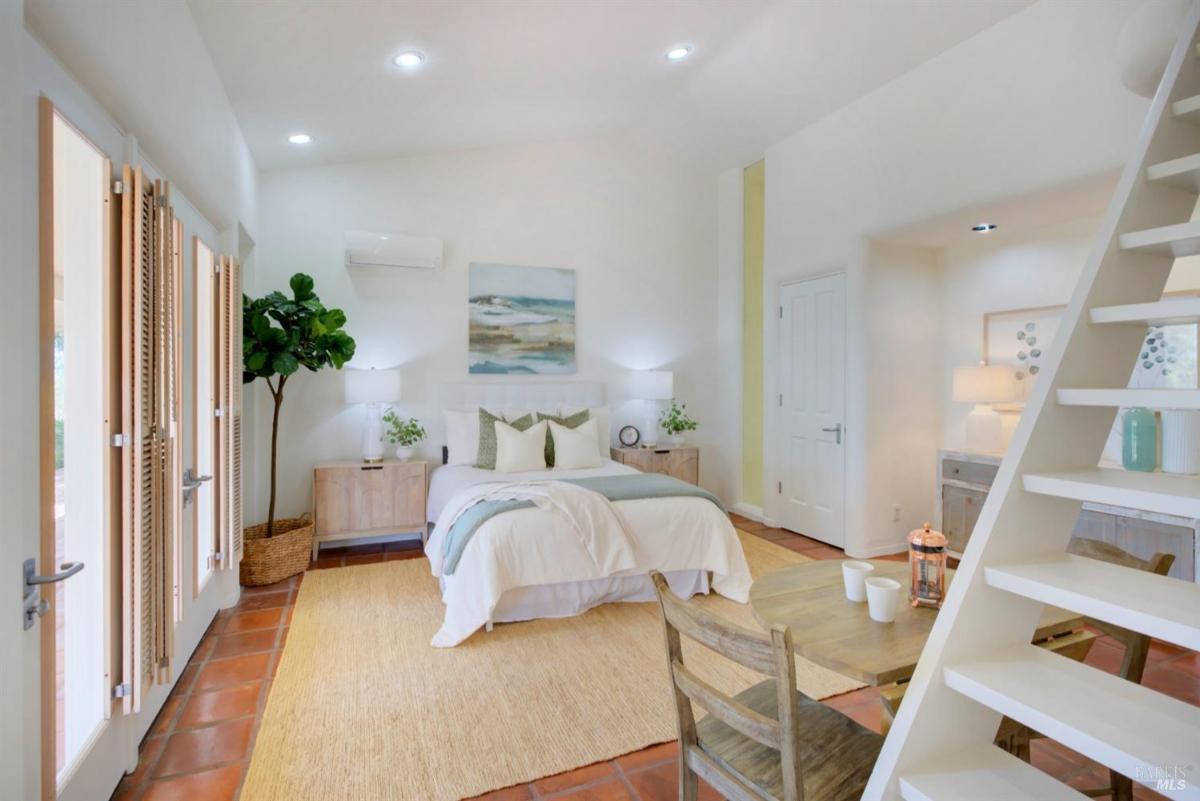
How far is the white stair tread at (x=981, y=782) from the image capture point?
101cm

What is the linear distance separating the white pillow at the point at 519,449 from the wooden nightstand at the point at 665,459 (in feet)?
3.12

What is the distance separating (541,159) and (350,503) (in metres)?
3.39

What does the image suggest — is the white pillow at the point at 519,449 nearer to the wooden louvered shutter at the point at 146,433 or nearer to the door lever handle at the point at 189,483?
the door lever handle at the point at 189,483

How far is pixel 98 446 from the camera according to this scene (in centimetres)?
186

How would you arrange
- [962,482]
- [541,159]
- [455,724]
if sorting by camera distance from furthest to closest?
[541,159] < [962,482] < [455,724]

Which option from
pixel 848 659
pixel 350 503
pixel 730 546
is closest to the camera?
pixel 848 659

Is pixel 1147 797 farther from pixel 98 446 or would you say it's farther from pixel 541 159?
pixel 541 159

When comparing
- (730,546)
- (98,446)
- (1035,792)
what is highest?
(98,446)

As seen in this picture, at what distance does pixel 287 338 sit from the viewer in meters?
4.00

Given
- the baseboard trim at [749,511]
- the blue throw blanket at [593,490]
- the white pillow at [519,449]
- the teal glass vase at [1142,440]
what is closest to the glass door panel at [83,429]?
the blue throw blanket at [593,490]

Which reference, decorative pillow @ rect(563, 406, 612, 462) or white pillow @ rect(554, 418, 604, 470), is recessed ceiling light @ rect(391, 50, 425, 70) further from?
decorative pillow @ rect(563, 406, 612, 462)

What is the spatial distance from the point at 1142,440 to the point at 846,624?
9.38 ft

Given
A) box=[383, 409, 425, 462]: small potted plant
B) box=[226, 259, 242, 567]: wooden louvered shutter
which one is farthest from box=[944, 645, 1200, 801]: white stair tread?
box=[383, 409, 425, 462]: small potted plant

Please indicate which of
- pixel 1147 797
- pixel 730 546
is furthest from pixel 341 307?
pixel 1147 797
